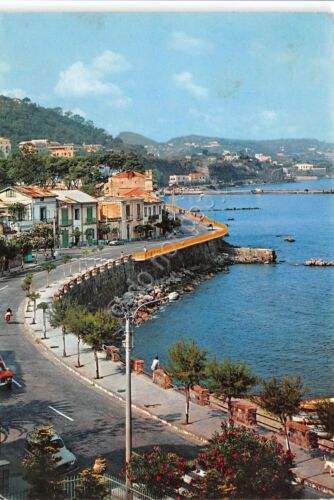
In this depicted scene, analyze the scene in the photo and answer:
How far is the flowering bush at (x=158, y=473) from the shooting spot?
40.1 feet

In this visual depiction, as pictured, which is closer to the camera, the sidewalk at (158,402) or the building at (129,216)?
the sidewalk at (158,402)

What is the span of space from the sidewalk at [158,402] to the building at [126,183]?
5760cm

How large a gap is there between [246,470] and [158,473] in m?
1.51

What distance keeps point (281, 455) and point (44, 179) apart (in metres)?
75.6

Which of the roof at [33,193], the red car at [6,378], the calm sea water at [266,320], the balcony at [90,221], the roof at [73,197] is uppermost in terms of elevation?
the roof at [33,193]

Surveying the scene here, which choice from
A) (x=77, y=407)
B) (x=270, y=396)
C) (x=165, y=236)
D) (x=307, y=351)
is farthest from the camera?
(x=165, y=236)

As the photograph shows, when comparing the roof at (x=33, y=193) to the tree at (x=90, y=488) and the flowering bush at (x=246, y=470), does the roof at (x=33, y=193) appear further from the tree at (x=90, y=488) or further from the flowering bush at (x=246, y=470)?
the tree at (x=90, y=488)

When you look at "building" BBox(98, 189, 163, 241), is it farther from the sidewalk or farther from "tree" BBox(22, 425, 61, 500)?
"tree" BBox(22, 425, 61, 500)

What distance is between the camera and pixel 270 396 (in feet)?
56.0

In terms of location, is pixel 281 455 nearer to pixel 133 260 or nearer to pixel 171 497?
pixel 171 497

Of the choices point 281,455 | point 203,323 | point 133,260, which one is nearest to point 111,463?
point 281,455

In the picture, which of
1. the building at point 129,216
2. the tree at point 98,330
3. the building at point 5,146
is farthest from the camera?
the building at point 5,146

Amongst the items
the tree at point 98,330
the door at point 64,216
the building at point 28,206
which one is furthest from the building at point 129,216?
the tree at point 98,330

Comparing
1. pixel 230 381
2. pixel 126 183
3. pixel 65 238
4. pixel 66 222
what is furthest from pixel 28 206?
pixel 230 381
